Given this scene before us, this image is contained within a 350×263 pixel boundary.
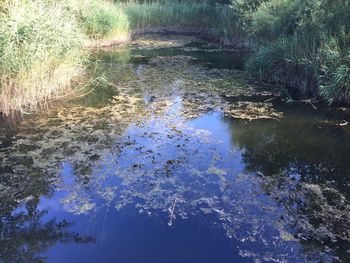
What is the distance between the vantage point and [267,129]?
5684 millimetres

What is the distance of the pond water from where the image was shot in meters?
3.20

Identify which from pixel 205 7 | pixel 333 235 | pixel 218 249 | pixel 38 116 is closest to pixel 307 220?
pixel 333 235

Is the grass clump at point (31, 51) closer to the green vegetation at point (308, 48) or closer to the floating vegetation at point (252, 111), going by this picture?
the floating vegetation at point (252, 111)

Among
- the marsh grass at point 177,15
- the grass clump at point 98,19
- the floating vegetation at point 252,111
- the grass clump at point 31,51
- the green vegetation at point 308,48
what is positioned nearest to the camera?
the grass clump at point 31,51

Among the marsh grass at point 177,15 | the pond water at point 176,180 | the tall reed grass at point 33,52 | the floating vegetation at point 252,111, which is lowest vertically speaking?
the pond water at point 176,180

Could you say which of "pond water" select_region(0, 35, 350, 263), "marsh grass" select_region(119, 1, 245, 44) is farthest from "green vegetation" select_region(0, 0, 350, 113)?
"marsh grass" select_region(119, 1, 245, 44)

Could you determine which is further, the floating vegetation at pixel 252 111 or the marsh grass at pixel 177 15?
the marsh grass at pixel 177 15

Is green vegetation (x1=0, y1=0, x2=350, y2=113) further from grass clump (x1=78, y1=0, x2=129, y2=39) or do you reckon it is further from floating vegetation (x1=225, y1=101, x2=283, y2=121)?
floating vegetation (x1=225, y1=101, x2=283, y2=121)

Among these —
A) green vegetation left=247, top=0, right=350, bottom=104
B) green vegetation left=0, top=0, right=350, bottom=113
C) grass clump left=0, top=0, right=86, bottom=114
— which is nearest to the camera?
grass clump left=0, top=0, right=86, bottom=114

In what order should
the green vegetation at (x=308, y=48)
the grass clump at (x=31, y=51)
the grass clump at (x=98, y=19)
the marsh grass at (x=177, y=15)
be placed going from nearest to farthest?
the grass clump at (x=31, y=51)
the green vegetation at (x=308, y=48)
the grass clump at (x=98, y=19)
the marsh grass at (x=177, y=15)

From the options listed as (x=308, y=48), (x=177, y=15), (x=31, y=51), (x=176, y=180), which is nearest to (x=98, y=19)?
(x=177, y=15)

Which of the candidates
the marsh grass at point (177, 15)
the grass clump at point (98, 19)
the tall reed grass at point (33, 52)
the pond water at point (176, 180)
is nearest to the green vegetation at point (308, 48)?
the pond water at point (176, 180)

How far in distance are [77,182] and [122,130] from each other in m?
1.47

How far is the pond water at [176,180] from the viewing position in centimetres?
320
